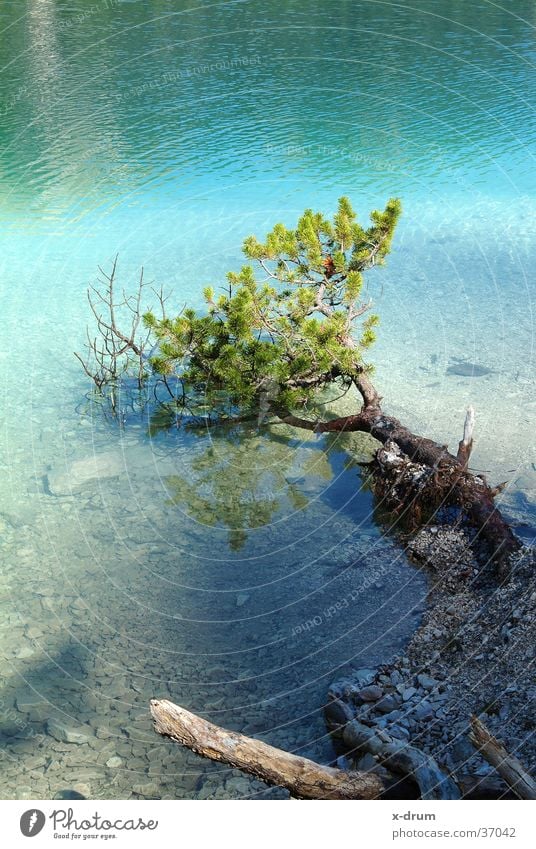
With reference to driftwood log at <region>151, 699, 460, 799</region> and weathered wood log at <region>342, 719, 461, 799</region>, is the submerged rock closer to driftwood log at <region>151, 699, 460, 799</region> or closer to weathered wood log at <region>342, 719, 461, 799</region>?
weathered wood log at <region>342, 719, 461, 799</region>

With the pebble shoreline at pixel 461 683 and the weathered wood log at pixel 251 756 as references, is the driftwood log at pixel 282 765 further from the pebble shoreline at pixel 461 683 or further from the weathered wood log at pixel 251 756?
the pebble shoreline at pixel 461 683

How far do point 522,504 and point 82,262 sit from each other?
29.4ft

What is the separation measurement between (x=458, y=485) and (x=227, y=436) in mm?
2689

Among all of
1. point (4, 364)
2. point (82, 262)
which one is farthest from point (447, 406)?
point (82, 262)

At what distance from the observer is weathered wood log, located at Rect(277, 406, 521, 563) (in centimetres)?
635

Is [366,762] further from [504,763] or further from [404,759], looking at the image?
[504,763]

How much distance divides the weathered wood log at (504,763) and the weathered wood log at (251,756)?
0.73 m

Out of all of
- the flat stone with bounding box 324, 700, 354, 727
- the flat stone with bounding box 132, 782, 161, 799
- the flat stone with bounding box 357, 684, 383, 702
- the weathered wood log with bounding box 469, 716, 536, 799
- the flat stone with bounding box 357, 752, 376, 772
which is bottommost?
the flat stone with bounding box 132, 782, 161, 799

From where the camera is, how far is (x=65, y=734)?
17.5 ft

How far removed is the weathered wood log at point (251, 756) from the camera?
13.9 ft

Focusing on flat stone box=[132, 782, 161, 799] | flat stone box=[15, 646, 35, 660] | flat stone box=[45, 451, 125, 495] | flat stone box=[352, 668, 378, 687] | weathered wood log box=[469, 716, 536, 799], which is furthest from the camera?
flat stone box=[45, 451, 125, 495]

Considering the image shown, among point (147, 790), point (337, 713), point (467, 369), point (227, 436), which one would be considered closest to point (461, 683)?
point (337, 713)

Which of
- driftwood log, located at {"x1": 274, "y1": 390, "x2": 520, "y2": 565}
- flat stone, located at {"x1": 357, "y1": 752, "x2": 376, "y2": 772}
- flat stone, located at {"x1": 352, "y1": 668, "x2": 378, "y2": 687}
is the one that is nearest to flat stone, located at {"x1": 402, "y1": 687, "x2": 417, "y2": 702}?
flat stone, located at {"x1": 352, "y1": 668, "x2": 378, "y2": 687}

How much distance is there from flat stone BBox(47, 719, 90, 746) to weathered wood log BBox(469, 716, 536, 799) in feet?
8.03
